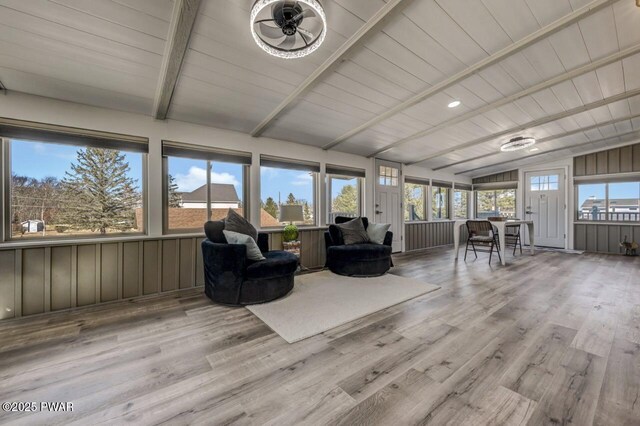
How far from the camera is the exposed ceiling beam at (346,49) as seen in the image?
188 cm

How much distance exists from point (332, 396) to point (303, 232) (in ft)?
10.4

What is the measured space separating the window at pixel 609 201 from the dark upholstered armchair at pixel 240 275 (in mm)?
7887

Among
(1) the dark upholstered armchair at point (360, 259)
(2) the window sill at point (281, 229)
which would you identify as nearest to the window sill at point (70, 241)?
(2) the window sill at point (281, 229)

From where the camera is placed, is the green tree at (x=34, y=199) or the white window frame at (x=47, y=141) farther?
the green tree at (x=34, y=199)

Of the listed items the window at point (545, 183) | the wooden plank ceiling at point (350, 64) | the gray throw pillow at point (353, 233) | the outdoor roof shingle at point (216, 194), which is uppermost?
the wooden plank ceiling at point (350, 64)

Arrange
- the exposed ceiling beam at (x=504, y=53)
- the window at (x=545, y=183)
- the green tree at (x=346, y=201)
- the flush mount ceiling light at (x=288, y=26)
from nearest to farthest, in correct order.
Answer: the flush mount ceiling light at (x=288, y=26) < the exposed ceiling beam at (x=504, y=53) < the green tree at (x=346, y=201) < the window at (x=545, y=183)

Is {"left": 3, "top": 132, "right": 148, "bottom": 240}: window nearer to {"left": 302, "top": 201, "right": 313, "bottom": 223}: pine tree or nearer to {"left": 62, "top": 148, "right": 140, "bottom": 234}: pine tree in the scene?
{"left": 62, "top": 148, "right": 140, "bottom": 234}: pine tree

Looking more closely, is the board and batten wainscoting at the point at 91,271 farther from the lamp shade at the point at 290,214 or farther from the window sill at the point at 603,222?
the window sill at the point at 603,222

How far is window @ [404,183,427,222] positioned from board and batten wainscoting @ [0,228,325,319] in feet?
16.6

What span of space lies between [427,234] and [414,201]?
0.95 m

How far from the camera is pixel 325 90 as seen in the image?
2.92 m

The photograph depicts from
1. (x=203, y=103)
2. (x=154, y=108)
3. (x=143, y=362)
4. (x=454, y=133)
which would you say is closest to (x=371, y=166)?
(x=454, y=133)

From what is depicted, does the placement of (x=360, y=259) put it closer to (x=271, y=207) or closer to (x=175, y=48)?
(x=271, y=207)

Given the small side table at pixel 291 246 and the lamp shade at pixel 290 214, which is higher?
the lamp shade at pixel 290 214
